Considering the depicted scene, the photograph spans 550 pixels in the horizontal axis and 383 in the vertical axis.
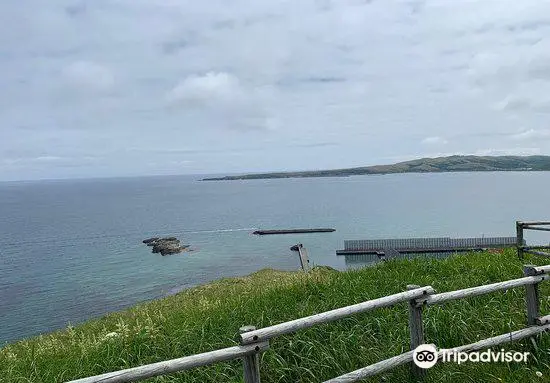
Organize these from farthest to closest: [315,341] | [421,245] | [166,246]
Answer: [166,246] → [421,245] → [315,341]

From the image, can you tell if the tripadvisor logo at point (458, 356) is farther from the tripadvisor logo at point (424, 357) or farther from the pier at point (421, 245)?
the pier at point (421, 245)

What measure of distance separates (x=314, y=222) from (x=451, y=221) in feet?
97.8

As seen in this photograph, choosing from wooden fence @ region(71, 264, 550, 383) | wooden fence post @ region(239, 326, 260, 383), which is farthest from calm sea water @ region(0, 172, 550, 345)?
wooden fence post @ region(239, 326, 260, 383)

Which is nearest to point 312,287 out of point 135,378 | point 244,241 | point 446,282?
point 446,282

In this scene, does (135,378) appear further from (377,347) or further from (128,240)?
(128,240)

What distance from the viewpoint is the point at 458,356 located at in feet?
17.5

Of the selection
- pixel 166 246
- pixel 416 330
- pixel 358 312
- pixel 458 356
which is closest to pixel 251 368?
pixel 358 312

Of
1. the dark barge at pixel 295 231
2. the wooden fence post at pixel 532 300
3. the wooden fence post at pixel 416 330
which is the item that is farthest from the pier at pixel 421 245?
the wooden fence post at pixel 416 330

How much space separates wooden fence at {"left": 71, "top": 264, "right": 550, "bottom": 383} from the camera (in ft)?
12.7

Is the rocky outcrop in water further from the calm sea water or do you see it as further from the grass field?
the grass field

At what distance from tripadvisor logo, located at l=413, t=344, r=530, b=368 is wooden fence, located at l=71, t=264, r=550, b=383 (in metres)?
0.08

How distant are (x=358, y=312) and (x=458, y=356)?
1.62 metres

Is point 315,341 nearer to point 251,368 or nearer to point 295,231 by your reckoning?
point 251,368

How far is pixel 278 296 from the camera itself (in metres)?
8.72
